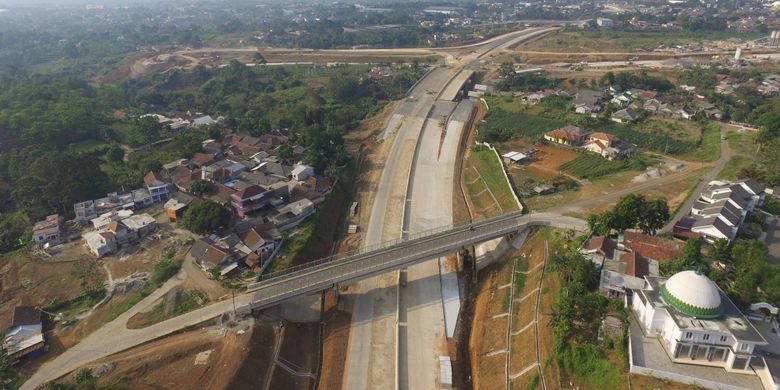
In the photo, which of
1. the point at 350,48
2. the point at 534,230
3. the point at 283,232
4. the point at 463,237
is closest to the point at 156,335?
the point at 283,232

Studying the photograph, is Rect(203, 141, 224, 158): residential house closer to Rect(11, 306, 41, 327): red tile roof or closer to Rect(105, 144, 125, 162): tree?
Rect(105, 144, 125, 162): tree

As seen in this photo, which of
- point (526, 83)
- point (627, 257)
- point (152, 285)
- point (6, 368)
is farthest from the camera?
point (526, 83)

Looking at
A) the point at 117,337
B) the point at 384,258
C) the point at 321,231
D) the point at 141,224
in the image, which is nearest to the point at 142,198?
the point at 141,224

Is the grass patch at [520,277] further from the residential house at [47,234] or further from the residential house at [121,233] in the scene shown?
the residential house at [47,234]

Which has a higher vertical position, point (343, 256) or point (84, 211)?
point (84, 211)

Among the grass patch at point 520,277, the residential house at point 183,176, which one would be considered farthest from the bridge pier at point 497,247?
the residential house at point 183,176

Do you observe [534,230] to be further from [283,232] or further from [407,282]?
[283,232]

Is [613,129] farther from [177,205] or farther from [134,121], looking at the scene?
[134,121]
